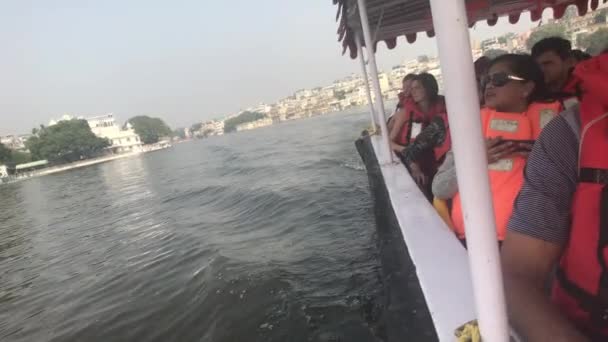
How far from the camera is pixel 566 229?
1.05 metres

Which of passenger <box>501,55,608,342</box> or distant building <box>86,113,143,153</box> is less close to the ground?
distant building <box>86,113,143,153</box>

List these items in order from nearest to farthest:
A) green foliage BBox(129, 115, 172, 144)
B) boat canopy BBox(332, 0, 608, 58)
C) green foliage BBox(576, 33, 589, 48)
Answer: boat canopy BBox(332, 0, 608, 58) → green foliage BBox(576, 33, 589, 48) → green foliage BBox(129, 115, 172, 144)

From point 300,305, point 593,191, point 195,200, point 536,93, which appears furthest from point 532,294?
point 195,200

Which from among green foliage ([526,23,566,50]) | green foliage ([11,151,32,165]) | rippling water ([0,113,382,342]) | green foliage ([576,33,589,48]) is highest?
green foliage ([11,151,32,165])

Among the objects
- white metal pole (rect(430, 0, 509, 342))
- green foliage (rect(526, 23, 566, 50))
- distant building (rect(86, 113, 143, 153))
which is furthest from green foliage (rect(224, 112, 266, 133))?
white metal pole (rect(430, 0, 509, 342))

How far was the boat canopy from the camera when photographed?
4.17 meters

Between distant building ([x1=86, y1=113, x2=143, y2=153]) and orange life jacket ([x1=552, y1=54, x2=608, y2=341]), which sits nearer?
orange life jacket ([x1=552, y1=54, x2=608, y2=341])

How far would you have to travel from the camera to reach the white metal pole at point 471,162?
75 centimetres

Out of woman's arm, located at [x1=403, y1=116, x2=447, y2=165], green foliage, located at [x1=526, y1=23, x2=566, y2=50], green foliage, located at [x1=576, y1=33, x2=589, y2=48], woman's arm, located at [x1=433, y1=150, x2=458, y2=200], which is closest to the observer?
woman's arm, located at [x1=433, y1=150, x2=458, y2=200]

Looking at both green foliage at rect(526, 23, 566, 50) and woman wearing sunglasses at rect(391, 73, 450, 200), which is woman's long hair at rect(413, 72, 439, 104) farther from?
green foliage at rect(526, 23, 566, 50)

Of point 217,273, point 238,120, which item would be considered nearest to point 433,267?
point 217,273

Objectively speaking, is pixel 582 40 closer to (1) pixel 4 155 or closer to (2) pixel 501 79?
(2) pixel 501 79

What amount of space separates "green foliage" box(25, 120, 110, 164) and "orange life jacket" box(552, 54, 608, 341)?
88.0 metres

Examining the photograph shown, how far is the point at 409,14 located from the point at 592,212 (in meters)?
4.42
